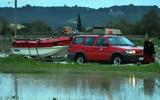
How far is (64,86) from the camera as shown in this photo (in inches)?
717

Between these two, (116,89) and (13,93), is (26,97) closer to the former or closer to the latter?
(13,93)

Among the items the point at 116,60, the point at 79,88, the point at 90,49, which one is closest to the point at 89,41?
the point at 90,49

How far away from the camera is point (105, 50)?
31094mm

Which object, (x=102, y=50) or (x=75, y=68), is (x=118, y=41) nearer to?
(x=102, y=50)

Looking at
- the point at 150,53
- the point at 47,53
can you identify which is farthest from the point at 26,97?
the point at 47,53

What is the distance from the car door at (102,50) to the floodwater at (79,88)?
8252 mm

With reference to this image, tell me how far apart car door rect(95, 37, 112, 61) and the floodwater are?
8252 millimetres

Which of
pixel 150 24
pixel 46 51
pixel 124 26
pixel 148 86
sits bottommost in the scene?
pixel 148 86

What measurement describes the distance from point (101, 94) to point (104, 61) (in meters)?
15.4

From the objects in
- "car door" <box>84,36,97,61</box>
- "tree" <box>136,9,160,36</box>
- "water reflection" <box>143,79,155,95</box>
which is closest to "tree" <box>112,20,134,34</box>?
"tree" <box>136,9,160,36</box>

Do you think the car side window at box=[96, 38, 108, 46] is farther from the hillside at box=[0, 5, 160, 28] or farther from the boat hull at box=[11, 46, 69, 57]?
the hillside at box=[0, 5, 160, 28]

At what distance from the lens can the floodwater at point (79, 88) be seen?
15336mm

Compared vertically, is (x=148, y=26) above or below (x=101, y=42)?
above

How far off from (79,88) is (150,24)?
9274 centimetres
